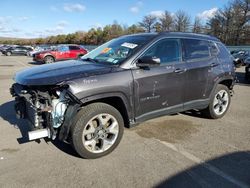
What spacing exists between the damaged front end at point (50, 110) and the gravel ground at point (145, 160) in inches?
19.7

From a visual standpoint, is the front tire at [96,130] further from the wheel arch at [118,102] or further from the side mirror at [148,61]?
the side mirror at [148,61]

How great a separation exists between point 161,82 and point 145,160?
1.40 metres

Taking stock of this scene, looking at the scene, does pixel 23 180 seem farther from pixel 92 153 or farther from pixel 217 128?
pixel 217 128

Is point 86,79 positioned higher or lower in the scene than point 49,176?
higher

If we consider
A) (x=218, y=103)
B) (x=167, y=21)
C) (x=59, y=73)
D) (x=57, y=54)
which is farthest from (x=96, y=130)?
(x=167, y=21)

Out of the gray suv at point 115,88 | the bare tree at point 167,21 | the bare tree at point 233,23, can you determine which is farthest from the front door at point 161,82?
the bare tree at point 167,21

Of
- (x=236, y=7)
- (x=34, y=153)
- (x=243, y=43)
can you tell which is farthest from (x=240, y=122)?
(x=236, y=7)

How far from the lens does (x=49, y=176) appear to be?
3.62 m

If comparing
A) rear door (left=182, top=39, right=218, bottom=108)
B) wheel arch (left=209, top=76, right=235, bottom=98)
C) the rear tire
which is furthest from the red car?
rear door (left=182, top=39, right=218, bottom=108)

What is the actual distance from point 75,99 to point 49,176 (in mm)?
1097

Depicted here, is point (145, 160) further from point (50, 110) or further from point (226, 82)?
point (226, 82)

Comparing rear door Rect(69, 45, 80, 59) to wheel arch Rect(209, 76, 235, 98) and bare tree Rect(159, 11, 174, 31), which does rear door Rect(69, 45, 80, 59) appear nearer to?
wheel arch Rect(209, 76, 235, 98)

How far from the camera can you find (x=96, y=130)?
412cm

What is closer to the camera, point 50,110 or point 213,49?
point 50,110
